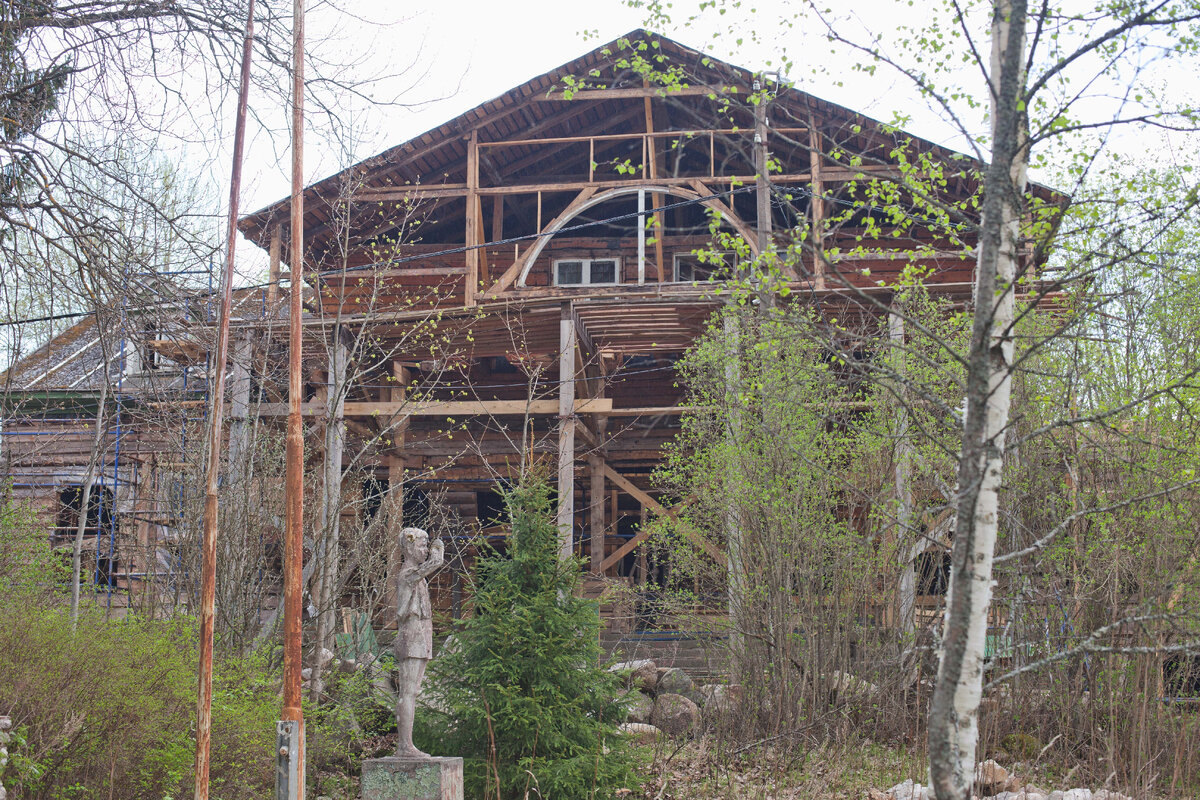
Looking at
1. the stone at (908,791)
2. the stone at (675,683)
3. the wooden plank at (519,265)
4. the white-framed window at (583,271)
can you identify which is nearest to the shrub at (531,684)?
the stone at (908,791)

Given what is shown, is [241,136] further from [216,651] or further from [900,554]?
[900,554]

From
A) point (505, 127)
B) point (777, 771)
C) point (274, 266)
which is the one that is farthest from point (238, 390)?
point (777, 771)

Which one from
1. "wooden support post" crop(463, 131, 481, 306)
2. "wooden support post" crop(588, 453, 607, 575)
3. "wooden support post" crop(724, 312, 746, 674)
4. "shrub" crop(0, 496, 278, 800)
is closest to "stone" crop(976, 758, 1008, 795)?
"wooden support post" crop(724, 312, 746, 674)

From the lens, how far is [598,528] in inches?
719

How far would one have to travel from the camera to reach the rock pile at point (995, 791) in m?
8.73

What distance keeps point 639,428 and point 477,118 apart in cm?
661

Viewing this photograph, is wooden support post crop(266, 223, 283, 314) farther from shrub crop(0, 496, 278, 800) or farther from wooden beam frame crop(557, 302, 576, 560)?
shrub crop(0, 496, 278, 800)

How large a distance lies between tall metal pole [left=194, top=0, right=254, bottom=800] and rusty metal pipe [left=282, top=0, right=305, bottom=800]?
0.45 m

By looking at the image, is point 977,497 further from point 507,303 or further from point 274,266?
point 274,266

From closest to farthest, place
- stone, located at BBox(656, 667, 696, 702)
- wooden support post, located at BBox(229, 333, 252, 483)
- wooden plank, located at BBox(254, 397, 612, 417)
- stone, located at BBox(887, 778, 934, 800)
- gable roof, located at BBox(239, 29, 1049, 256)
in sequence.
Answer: stone, located at BBox(887, 778, 934, 800) < stone, located at BBox(656, 667, 696, 702) < wooden support post, located at BBox(229, 333, 252, 483) < wooden plank, located at BBox(254, 397, 612, 417) < gable roof, located at BBox(239, 29, 1049, 256)

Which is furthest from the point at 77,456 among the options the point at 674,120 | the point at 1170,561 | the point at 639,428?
the point at 1170,561

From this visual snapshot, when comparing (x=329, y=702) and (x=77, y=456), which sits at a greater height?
(x=77, y=456)

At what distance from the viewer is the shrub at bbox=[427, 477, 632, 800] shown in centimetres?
877

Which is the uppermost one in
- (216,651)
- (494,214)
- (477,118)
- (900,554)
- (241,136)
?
(477,118)
